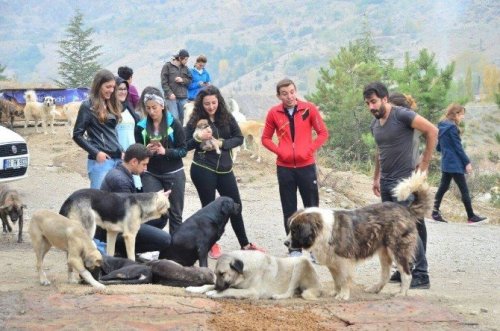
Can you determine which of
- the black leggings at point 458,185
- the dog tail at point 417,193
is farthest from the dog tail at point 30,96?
the dog tail at point 417,193

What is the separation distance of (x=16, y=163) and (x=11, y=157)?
0.14 metres

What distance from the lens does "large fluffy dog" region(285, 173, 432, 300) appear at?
6.80 m

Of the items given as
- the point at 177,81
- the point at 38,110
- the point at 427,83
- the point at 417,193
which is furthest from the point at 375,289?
the point at 427,83

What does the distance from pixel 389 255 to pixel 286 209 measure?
1.90 meters

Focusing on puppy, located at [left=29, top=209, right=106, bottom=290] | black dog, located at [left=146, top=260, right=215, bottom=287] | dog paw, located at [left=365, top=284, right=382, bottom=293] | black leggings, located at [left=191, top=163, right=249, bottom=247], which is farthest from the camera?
black leggings, located at [left=191, top=163, right=249, bottom=247]

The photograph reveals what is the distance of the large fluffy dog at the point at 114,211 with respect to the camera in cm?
712

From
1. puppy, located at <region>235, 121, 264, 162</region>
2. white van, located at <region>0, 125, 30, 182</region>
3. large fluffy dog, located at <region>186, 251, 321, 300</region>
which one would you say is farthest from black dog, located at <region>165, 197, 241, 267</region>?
puppy, located at <region>235, 121, 264, 162</region>

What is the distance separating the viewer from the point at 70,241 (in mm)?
6566

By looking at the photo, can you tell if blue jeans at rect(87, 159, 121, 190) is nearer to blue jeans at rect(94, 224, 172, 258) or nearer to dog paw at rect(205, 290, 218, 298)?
blue jeans at rect(94, 224, 172, 258)

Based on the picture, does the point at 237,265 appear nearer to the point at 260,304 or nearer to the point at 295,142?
the point at 260,304

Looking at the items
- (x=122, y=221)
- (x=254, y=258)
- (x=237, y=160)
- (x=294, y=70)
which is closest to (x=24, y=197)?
(x=237, y=160)

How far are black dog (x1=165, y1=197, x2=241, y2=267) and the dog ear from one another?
1175 mm

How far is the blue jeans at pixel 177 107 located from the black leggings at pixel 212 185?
644cm

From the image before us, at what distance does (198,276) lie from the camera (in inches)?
277
